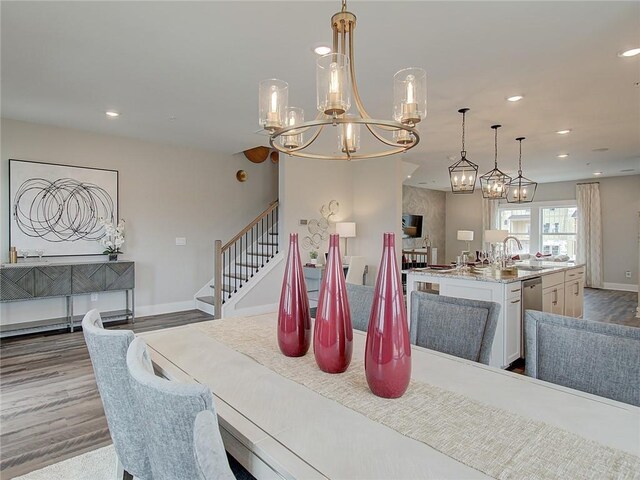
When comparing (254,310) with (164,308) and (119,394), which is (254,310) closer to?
(164,308)

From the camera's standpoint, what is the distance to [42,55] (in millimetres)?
2857

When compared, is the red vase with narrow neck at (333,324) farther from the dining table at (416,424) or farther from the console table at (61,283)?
the console table at (61,283)

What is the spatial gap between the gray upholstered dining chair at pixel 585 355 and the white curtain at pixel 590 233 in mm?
9398

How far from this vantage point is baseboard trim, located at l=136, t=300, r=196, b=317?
568cm

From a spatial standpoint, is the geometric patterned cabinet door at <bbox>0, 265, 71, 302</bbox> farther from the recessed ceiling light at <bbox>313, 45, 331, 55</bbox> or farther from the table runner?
the table runner

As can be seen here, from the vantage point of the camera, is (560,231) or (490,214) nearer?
(560,231)

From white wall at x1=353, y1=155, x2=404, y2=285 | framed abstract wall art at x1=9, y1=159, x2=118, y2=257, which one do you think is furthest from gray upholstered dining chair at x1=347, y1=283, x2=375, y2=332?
framed abstract wall art at x1=9, y1=159, x2=118, y2=257

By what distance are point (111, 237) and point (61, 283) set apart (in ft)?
2.76

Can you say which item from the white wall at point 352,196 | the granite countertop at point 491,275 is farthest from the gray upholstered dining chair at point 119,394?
the white wall at point 352,196

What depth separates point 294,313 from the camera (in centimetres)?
153

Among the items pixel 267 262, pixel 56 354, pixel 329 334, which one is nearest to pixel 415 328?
pixel 329 334

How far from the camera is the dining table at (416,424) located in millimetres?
841

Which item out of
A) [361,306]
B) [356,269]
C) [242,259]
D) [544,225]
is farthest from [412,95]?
[544,225]

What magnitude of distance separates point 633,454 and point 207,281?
241 inches
